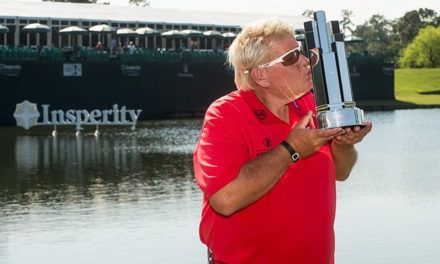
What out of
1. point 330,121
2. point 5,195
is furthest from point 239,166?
point 5,195

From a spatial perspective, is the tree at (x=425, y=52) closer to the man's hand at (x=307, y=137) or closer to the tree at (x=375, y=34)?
the tree at (x=375, y=34)

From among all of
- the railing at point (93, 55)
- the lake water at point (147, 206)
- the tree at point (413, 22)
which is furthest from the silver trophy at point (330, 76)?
the tree at point (413, 22)

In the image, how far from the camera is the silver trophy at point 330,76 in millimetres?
3515

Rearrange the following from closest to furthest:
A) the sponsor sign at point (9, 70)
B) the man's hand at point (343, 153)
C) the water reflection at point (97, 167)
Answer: the man's hand at point (343, 153), the water reflection at point (97, 167), the sponsor sign at point (9, 70)

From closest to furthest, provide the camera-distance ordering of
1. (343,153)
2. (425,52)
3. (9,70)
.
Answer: (343,153), (9,70), (425,52)

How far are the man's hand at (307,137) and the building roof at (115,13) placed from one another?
54.1m

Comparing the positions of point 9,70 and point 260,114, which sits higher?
point 9,70

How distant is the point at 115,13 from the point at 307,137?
61969 mm

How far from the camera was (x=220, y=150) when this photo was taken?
368cm

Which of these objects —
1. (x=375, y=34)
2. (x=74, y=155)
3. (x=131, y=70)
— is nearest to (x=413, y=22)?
(x=375, y=34)

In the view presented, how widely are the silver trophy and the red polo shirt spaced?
0.31m

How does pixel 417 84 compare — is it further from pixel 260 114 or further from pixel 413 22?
pixel 260 114

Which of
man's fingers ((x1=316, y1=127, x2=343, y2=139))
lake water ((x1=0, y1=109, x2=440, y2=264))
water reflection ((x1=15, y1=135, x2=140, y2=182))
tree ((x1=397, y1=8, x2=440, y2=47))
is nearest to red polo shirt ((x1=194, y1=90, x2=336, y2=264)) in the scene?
man's fingers ((x1=316, y1=127, x2=343, y2=139))

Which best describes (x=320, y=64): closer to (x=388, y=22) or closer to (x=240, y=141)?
(x=240, y=141)
